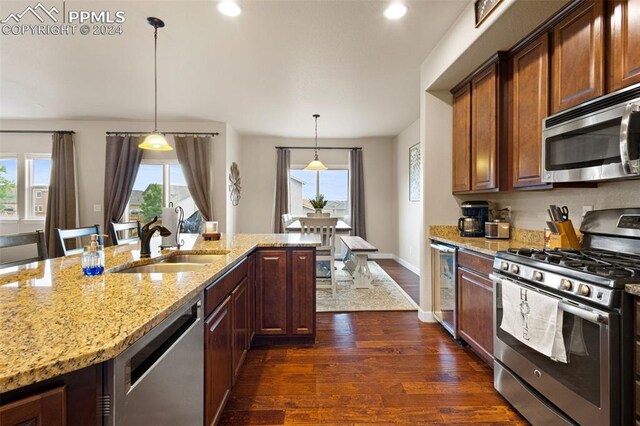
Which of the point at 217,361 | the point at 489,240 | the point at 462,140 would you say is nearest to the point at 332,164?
the point at 462,140

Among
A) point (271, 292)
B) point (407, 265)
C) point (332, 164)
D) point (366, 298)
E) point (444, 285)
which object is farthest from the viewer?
point (332, 164)

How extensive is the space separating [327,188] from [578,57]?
5.07 m

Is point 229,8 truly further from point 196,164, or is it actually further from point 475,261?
point 196,164

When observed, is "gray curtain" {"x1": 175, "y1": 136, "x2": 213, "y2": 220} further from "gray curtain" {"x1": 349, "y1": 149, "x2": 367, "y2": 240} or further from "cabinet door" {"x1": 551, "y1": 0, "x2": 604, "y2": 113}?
"cabinet door" {"x1": 551, "y1": 0, "x2": 604, "y2": 113}

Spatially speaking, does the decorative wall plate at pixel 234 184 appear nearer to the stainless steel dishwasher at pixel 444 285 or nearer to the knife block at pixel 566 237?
the stainless steel dishwasher at pixel 444 285

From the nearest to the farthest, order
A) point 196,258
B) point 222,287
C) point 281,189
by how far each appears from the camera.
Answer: point 222,287 < point 196,258 < point 281,189

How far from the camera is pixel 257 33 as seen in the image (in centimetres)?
256

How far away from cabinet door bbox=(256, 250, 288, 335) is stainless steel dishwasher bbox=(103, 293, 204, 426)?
117 centimetres

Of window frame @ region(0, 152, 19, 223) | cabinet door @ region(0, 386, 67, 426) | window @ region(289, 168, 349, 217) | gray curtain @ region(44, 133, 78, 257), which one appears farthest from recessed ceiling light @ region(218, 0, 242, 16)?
window frame @ region(0, 152, 19, 223)

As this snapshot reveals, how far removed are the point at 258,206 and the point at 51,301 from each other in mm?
5584

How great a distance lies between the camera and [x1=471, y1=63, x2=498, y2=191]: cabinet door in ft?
7.86

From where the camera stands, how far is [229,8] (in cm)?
222

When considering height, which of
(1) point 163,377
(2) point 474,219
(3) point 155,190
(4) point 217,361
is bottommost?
(4) point 217,361

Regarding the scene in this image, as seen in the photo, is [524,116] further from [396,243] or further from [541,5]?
[396,243]
